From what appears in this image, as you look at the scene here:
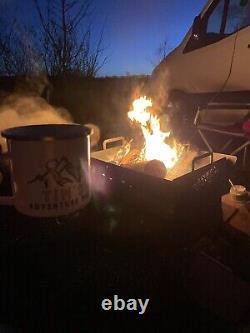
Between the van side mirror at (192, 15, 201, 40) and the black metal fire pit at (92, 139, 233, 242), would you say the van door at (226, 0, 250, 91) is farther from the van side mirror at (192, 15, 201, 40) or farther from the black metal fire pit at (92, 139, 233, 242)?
the black metal fire pit at (92, 139, 233, 242)

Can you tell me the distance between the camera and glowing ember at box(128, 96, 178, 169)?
278cm

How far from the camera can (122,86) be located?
9969 millimetres

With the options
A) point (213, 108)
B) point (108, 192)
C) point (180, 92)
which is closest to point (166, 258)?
point (108, 192)

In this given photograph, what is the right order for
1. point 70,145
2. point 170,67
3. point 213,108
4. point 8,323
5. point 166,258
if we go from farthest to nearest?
point 170,67
point 213,108
point 166,258
point 8,323
point 70,145

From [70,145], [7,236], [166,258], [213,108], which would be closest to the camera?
[70,145]

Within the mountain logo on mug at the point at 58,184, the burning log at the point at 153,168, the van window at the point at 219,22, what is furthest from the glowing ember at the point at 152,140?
the van window at the point at 219,22

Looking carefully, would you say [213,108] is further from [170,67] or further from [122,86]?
[122,86]

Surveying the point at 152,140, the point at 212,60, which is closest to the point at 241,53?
the point at 212,60

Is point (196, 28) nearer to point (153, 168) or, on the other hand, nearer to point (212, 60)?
point (212, 60)

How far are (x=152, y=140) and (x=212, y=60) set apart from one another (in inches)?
79.7

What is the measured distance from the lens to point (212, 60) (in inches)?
167

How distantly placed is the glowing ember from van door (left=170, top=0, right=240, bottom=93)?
159cm

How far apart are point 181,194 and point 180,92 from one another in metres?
3.26

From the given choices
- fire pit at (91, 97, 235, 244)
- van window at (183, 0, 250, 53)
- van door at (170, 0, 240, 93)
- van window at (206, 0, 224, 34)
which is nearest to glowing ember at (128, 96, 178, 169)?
fire pit at (91, 97, 235, 244)
